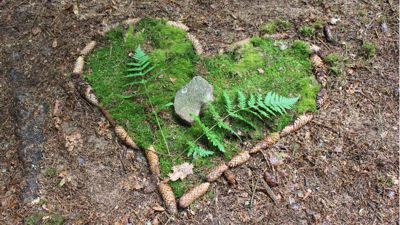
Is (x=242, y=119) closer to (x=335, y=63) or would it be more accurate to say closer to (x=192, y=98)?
(x=192, y=98)

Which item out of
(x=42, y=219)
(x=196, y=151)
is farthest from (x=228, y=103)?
(x=42, y=219)

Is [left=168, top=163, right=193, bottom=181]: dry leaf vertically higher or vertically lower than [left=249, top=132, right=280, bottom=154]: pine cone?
lower

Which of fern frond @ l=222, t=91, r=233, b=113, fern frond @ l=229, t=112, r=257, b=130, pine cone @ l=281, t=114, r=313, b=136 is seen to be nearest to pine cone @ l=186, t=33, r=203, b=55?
fern frond @ l=222, t=91, r=233, b=113

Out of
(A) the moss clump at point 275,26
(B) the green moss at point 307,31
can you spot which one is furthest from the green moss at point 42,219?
(B) the green moss at point 307,31

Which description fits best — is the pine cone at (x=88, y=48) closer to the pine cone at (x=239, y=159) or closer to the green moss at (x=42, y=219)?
the green moss at (x=42, y=219)

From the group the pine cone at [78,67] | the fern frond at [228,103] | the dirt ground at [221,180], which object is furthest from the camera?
Answer: the pine cone at [78,67]

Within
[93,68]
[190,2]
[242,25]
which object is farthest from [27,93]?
[242,25]

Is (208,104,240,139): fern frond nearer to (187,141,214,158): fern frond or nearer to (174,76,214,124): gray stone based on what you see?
(174,76,214,124): gray stone
